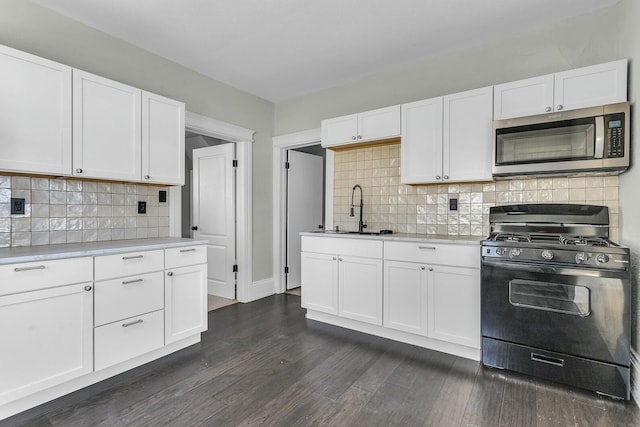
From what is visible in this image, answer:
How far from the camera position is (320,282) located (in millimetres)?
3184

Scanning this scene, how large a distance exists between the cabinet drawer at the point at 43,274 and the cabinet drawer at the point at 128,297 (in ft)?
0.44

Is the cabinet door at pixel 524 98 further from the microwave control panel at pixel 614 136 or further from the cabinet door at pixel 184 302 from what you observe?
the cabinet door at pixel 184 302

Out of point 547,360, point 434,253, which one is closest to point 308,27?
point 434,253

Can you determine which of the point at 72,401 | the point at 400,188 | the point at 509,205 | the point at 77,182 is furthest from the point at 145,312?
the point at 509,205

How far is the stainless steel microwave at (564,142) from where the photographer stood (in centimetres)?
207

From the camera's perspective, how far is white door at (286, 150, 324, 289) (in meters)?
4.41

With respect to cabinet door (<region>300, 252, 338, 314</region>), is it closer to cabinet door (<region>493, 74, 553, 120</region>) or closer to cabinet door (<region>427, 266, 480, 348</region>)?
cabinet door (<region>427, 266, 480, 348</region>)

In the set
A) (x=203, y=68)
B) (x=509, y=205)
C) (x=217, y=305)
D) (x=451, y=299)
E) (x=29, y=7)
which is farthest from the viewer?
(x=217, y=305)

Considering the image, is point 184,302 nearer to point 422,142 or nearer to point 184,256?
point 184,256

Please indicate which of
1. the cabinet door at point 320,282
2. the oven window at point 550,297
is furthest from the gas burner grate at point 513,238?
the cabinet door at point 320,282

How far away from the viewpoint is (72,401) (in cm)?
188

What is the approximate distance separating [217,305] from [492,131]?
3.36 metres

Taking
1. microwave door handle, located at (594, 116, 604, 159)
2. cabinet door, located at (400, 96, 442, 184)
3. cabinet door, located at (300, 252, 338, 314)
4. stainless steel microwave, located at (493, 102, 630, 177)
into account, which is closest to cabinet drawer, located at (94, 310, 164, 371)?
cabinet door, located at (300, 252, 338, 314)

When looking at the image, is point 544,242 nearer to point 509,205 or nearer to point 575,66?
point 509,205
